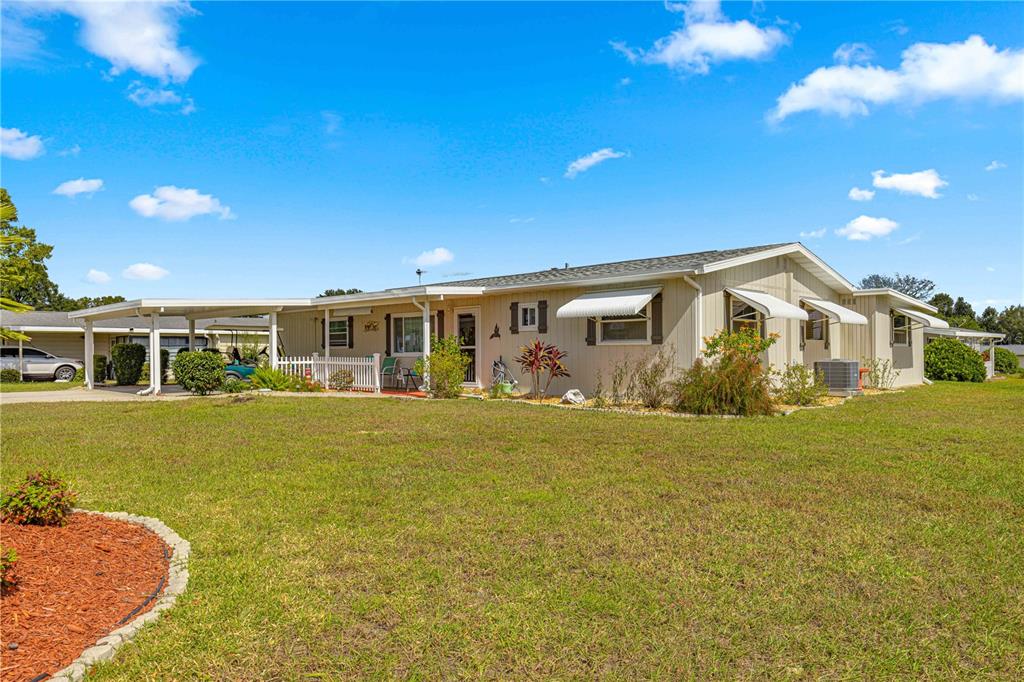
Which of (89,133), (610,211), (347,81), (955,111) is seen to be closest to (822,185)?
(955,111)

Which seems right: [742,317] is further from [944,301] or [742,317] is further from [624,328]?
[944,301]

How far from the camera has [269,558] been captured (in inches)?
149

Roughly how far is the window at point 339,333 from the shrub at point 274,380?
11.3 feet

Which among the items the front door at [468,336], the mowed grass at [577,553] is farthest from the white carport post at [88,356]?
the mowed grass at [577,553]

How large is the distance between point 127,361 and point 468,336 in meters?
12.6

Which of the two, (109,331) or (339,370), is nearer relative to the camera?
(339,370)

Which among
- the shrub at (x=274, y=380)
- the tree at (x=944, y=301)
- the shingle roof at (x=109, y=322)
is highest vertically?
the tree at (x=944, y=301)

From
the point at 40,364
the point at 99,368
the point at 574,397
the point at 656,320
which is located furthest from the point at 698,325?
the point at 40,364

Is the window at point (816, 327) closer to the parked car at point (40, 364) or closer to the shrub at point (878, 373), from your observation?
the shrub at point (878, 373)

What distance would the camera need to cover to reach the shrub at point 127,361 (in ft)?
66.1

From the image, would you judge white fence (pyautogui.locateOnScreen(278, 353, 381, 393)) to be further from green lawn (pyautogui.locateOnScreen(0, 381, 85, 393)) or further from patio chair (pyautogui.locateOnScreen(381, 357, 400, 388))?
green lawn (pyautogui.locateOnScreen(0, 381, 85, 393))

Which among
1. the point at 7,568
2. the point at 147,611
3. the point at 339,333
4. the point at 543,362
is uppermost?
the point at 339,333

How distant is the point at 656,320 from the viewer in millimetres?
12812

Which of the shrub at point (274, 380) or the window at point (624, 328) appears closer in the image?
the window at point (624, 328)
